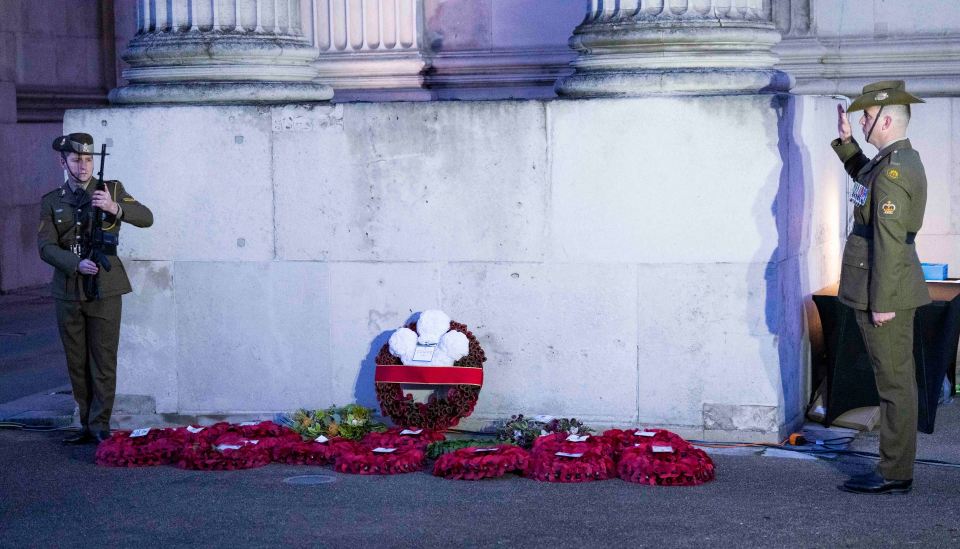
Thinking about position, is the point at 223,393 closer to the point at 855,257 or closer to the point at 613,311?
the point at 613,311

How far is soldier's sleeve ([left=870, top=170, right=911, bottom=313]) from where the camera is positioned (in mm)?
8227

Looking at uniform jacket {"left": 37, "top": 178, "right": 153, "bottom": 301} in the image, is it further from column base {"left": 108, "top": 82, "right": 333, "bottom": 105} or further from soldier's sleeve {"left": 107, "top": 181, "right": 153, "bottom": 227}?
column base {"left": 108, "top": 82, "right": 333, "bottom": 105}

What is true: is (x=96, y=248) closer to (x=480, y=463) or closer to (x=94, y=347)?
(x=94, y=347)

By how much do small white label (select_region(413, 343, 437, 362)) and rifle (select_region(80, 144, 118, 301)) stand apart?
6.81 ft

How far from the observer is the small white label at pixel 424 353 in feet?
32.2

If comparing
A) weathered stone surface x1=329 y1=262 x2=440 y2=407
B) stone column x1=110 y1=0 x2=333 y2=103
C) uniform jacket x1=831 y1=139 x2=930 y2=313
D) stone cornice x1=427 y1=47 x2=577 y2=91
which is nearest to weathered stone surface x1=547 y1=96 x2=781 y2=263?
weathered stone surface x1=329 y1=262 x2=440 y2=407

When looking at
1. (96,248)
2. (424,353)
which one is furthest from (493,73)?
(96,248)

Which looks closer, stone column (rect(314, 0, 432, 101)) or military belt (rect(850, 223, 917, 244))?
military belt (rect(850, 223, 917, 244))

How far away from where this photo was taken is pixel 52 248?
9844mm

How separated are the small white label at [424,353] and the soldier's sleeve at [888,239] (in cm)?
292

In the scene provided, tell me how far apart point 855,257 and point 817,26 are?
5027 millimetres

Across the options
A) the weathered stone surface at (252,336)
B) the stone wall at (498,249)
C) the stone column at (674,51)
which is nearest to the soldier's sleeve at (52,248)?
the stone wall at (498,249)

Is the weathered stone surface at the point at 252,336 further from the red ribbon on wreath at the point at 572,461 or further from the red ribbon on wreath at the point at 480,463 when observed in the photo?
the red ribbon on wreath at the point at 572,461

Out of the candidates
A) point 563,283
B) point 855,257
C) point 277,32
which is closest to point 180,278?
point 277,32
